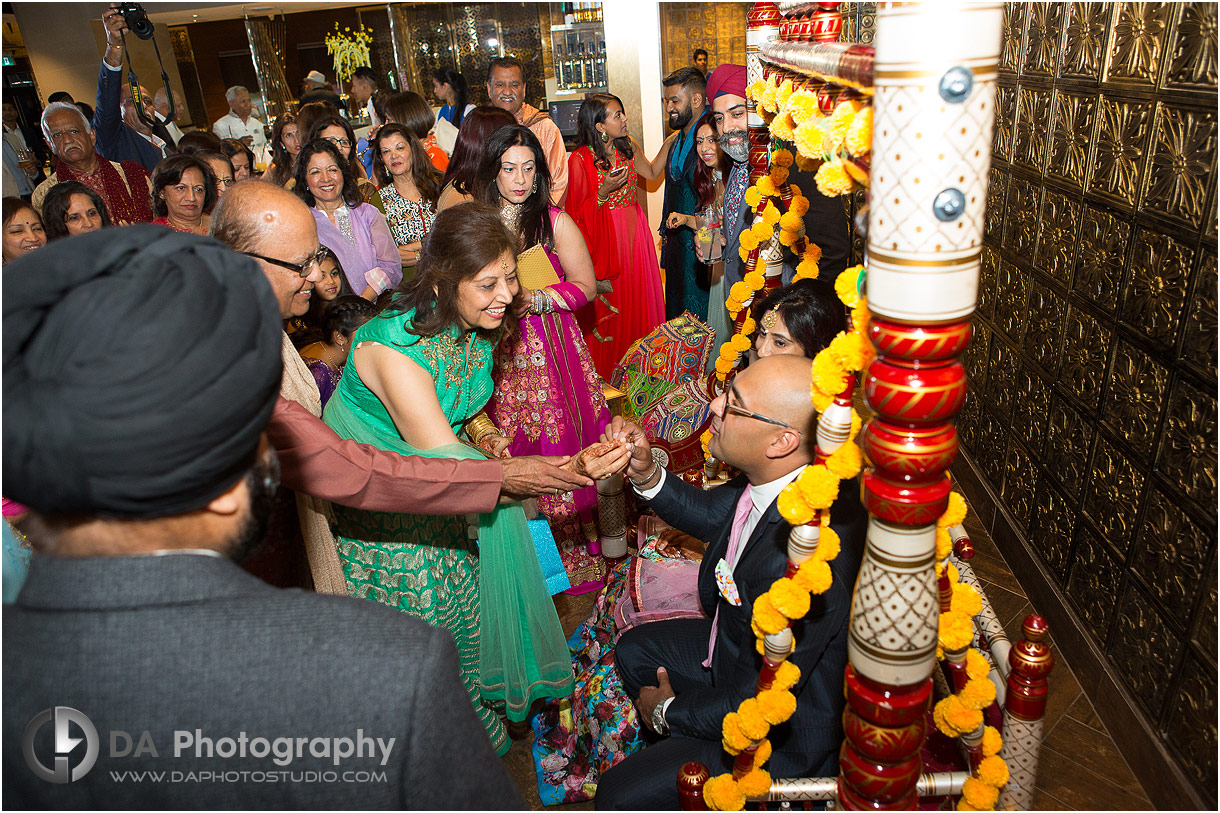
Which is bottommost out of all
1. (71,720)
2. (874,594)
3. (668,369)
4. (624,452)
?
(668,369)

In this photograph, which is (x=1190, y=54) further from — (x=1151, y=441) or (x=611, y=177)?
(x=611, y=177)

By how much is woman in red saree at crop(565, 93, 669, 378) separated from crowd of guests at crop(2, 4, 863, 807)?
84 centimetres

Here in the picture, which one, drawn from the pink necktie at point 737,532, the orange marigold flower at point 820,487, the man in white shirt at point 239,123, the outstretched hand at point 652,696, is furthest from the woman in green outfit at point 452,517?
the man in white shirt at point 239,123

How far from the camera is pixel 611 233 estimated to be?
459cm

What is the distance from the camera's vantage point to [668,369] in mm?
3318

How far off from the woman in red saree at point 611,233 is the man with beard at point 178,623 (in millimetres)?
3684

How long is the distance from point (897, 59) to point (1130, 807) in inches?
85.8

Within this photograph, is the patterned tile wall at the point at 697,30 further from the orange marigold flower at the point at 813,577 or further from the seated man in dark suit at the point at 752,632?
the orange marigold flower at the point at 813,577

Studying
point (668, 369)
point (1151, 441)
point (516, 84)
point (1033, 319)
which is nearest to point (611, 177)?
point (516, 84)

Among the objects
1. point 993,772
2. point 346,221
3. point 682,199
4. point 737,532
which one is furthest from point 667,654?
point 682,199

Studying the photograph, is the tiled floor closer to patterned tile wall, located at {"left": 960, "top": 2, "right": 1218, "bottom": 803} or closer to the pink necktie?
patterned tile wall, located at {"left": 960, "top": 2, "right": 1218, "bottom": 803}

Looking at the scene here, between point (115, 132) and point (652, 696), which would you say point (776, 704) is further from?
point (115, 132)

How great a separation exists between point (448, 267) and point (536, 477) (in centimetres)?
66

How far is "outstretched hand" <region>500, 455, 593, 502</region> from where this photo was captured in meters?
1.95
